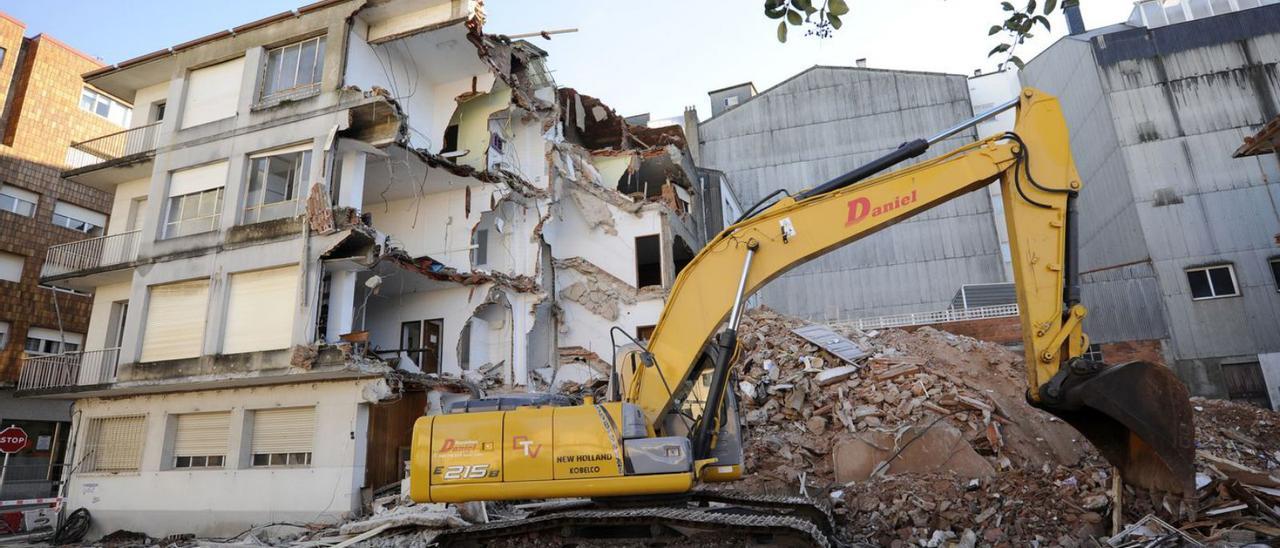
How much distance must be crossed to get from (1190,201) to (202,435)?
30515mm

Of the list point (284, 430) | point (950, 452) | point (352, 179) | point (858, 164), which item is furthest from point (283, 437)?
point (858, 164)

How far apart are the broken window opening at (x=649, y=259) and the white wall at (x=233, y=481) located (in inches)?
430

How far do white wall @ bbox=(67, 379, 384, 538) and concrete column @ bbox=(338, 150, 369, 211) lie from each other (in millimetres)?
4095

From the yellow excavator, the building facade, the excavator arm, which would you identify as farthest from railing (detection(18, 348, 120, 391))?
the building facade

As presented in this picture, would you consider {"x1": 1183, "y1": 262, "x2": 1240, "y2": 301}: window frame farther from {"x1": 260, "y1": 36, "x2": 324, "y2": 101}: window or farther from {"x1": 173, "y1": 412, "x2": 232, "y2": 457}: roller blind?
{"x1": 173, "y1": 412, "x2": 232, "y2": 457}: roller blind

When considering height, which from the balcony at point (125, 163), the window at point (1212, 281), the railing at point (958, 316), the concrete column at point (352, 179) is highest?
the balcony at point (125, 163)

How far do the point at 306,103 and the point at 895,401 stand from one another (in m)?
14.5

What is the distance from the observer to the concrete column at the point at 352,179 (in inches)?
605

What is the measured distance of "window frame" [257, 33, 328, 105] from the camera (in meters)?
16.6

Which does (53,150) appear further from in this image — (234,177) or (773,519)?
(773,519)

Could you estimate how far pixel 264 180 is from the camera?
16219mm

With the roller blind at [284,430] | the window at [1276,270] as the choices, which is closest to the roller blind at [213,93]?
the roller blind at [284,430]

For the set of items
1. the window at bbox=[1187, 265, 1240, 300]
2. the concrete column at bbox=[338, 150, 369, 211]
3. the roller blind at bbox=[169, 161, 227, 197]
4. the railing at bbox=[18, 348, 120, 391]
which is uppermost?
the roller blind at bbox=[169, 161, 227, 197]

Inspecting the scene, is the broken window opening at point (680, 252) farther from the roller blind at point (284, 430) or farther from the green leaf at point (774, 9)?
the green leaf at point (774, 9)
